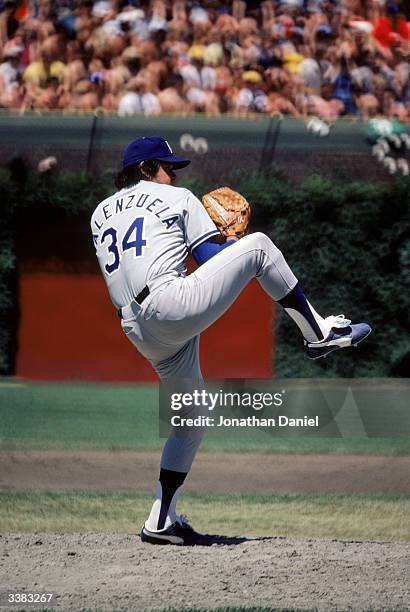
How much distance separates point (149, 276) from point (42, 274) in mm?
6377

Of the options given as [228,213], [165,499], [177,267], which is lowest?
[165,499]

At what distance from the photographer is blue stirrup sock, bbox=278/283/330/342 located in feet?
14.7

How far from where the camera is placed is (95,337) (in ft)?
33.8

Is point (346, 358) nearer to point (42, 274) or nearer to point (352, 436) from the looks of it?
point (352, 436)

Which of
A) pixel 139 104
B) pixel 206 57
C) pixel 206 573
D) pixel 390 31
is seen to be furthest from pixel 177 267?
pixel 390 31

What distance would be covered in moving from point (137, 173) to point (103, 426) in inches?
197

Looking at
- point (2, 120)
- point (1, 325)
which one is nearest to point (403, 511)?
point (1, 325)

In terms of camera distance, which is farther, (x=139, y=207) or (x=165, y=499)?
(x=165, y=499)

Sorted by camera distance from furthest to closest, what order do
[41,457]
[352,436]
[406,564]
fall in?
[352,436]
[41,457]
[406,564]

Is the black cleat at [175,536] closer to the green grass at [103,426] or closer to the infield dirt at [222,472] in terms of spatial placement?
the infield dirt at [222,472]

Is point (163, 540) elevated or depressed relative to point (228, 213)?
depressed

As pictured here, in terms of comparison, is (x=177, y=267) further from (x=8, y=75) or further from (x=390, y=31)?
(x=390, y=31)

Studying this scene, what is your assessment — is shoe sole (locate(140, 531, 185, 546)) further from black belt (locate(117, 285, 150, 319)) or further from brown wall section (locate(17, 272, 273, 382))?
brown wall section (locate(17, 272, 273, 382))

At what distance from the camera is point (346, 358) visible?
9.89m
